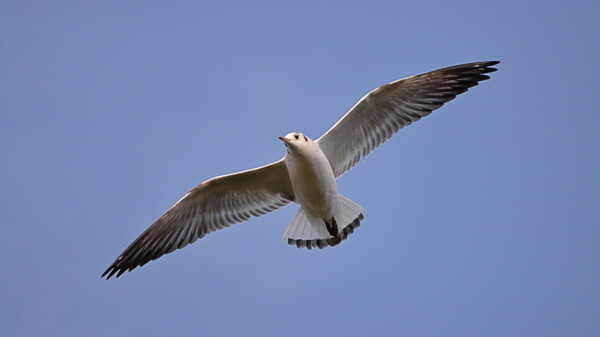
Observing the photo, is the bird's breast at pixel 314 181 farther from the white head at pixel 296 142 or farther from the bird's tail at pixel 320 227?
the bird's tail at pixel 320 227

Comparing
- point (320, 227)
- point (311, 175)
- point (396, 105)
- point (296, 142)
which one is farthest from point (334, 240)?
point (396, 105)

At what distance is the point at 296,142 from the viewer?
8.91m

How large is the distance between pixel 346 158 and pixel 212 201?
2.20 meters

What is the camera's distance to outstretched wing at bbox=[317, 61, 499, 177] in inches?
374

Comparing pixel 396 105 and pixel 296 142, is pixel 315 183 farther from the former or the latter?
pixel 396 105

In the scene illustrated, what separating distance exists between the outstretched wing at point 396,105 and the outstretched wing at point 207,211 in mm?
1109

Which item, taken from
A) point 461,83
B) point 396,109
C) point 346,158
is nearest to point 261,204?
point 346,158

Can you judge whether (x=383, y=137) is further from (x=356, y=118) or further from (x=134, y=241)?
(x=134, y=241)

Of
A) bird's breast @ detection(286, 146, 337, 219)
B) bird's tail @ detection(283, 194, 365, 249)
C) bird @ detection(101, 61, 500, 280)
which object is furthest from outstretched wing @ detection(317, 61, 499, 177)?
bird's tail @ detection(283, 194, 365, 249)

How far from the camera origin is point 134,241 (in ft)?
34.1

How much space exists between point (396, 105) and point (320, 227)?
2145 mm

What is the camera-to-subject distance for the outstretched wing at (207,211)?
10.2m

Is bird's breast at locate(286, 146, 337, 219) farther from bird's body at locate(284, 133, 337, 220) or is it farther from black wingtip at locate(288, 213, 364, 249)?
black wingtip at locate(288, 213, 364, 249)

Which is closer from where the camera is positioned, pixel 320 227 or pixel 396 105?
pixel 396 105
